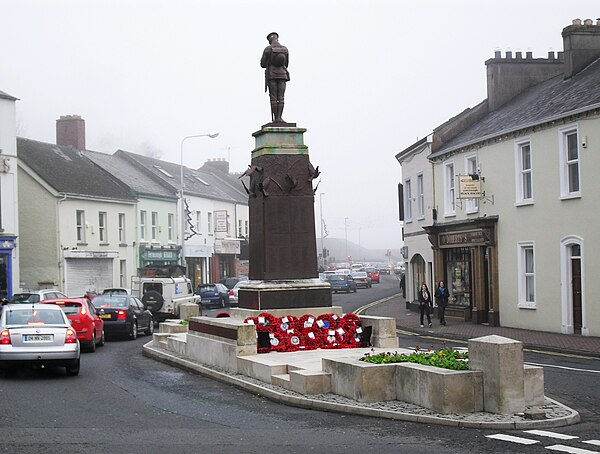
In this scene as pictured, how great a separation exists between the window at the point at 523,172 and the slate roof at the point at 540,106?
2.50 feet

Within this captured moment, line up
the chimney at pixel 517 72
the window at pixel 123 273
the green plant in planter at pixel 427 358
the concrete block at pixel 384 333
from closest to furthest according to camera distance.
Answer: the green plant in planter at pixel 427 358
the concrete block at pixel 384 333
the chimney at pixel 517 72
the window at pixel 123 273

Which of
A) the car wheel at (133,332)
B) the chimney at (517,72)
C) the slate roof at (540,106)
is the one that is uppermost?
the chimney at (517,72)

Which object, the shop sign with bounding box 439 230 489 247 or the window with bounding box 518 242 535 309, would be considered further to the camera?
the shop sign with bounding box 439 230 489 247

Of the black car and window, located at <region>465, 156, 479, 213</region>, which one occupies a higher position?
window, located at <region>465, 156, 479, 213</region>

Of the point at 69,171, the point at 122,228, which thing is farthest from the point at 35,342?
the point at 122,228

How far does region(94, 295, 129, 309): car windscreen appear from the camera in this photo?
2948 centimetres

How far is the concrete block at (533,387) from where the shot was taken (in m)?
12.9

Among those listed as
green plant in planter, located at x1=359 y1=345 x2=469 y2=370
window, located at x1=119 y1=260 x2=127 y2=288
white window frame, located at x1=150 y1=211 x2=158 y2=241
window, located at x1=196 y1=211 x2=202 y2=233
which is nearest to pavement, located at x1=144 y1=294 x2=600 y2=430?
green plant in planter, located at x1=359 y1=345 x2=469 y2=370

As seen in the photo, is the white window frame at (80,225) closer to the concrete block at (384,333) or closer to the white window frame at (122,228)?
the white window frame at (122,228)

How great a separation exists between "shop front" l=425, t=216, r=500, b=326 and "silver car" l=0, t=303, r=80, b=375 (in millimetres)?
18098

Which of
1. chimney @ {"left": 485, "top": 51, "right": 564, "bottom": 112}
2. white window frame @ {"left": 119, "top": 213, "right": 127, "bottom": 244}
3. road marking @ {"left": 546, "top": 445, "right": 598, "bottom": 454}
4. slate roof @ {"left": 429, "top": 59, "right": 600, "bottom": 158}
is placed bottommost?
road marking @ {"left": 546, "top": 445, "right": 598, "bottom": 454}

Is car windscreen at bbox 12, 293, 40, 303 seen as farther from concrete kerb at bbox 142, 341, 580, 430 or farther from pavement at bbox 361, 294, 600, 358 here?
concrete kerb at bbox 142, 341, 580, 430

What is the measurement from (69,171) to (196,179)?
18176 millimetres

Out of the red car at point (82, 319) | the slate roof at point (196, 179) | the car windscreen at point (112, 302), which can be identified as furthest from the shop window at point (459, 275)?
the slate roof at point (196, 179)
